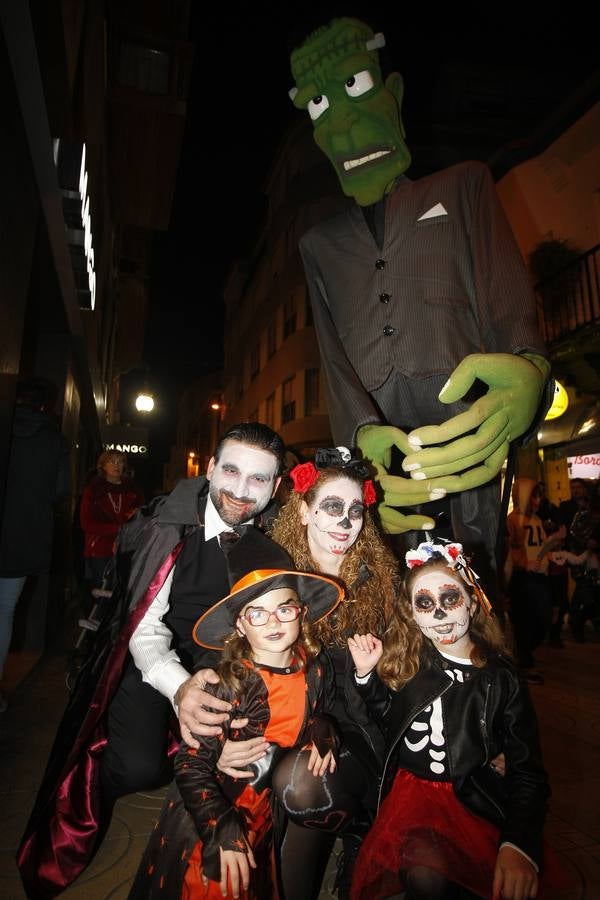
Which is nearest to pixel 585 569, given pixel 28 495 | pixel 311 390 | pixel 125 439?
pixel 28 495

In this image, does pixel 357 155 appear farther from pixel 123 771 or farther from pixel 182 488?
pixel 123 771

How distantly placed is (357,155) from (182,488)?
139cm

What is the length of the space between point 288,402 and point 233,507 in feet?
49.0

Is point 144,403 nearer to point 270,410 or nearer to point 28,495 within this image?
point 270,410

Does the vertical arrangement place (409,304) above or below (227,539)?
above

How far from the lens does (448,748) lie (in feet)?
5.15

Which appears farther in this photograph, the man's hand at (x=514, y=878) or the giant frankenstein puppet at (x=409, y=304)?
the giant frankenstein puppet at (x=409, y=304)

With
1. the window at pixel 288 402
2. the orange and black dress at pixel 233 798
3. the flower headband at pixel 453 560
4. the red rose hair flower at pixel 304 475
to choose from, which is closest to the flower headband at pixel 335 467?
the red rose hair flower at pixel 304 475

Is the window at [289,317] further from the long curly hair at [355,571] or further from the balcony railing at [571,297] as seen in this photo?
the long curly hair at [355,571]

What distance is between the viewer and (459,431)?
161 centimetres

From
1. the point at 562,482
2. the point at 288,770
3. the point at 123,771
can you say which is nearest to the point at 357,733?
the point at 288,770

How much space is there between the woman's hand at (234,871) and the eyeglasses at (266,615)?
1.73ft

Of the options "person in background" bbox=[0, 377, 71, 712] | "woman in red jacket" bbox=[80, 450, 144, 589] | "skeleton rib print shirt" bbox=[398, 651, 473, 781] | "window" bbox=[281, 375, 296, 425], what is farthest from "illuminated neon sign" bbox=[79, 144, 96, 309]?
"window" bbox=[281, 375, 296, 425]

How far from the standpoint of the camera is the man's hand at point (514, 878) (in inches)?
50.9
